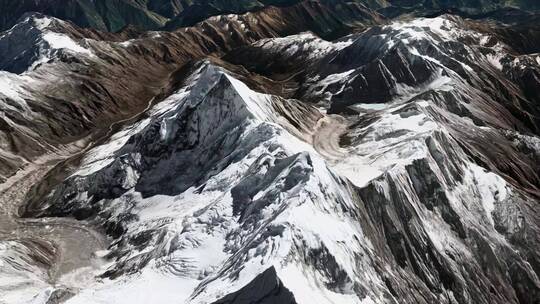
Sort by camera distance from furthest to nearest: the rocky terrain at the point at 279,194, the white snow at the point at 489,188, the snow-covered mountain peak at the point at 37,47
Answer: the snow-covered mountain peak at the point at 37,47 → the white snow at the point at 489,188 → the rocky terrain at the point at 279,194

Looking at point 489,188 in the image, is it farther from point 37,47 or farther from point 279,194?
point 37,47

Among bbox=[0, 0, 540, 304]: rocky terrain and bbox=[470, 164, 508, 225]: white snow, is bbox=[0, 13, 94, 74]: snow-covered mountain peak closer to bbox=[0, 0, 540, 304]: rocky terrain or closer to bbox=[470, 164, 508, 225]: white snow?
bbox=[0, 0, 540, 304]: rocky terrain


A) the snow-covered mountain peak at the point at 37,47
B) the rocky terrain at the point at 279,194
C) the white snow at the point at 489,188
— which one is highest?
the snow-covered mountain peak at the point at 37,47

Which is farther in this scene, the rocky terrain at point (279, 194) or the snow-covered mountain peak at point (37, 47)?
the snow-covered mountain peak at point (37, 47)

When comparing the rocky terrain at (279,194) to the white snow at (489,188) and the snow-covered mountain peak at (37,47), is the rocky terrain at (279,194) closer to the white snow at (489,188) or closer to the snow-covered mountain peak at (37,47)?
the white snow at (489,188)

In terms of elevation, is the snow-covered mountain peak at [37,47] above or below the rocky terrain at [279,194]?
above

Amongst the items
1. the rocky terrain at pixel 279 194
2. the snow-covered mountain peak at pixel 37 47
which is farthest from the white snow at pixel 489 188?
the snow-covered mountain peak at pixel 37 47

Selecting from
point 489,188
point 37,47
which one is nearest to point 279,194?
point 489,188

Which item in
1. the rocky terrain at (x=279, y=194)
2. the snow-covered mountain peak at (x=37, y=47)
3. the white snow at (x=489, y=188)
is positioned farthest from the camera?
the snow-covered mountain peak at (x=37, y=47)

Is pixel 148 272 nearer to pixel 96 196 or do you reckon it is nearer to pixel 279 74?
pixel 96 196
